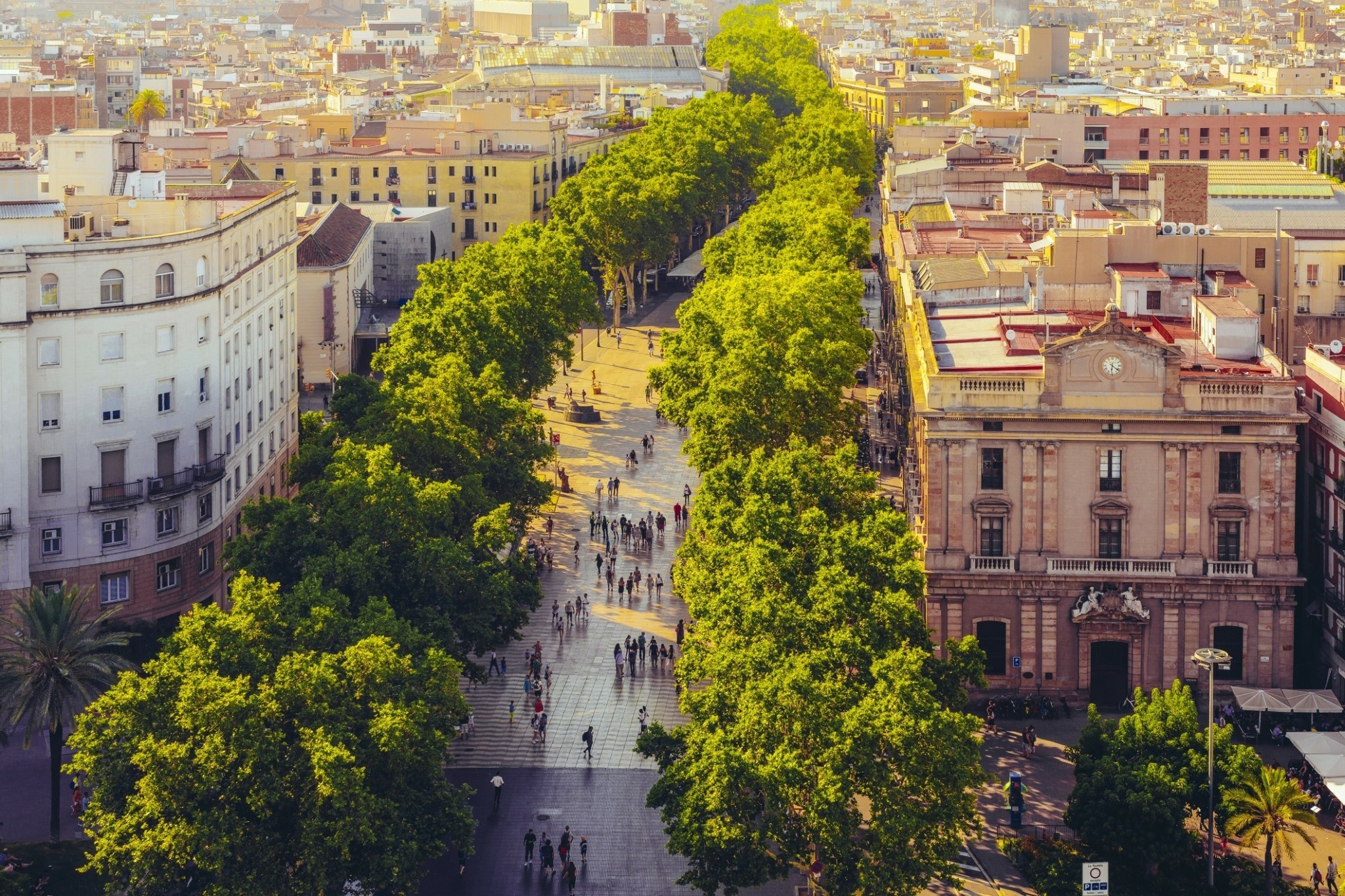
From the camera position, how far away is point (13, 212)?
269 feet

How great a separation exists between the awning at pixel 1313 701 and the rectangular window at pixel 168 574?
139 feet

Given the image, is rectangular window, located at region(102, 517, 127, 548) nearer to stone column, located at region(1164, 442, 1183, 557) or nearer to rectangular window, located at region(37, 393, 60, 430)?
rectangular window, located at region(37, 393, 60, 430)

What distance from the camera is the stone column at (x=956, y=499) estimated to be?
3236 inches

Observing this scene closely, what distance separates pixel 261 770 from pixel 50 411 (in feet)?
88.7

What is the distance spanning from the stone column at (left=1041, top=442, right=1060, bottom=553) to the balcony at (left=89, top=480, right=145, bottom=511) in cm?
3437

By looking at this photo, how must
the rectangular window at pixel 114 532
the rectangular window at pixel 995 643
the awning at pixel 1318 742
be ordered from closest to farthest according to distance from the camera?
the awning at pixel 1318 742
the rectangular window at pixel 114 532
the rectangular window at pixel 995 643

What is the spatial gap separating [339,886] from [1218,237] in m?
58.7

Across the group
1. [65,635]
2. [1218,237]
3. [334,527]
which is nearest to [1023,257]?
[1218,237]

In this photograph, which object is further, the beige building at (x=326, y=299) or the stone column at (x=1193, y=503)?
the beige building at (x=326, y=299)

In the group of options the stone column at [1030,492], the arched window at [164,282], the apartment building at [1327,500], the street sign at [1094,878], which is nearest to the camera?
the street sign at [1094,878]

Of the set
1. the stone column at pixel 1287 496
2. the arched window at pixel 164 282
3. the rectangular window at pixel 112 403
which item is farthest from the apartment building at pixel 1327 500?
the rectangular window at pixel 112 403

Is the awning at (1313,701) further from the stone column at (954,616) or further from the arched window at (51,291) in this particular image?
the arched window at (51,291)

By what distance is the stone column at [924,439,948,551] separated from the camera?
82.2m

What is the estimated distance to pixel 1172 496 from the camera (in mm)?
81125
